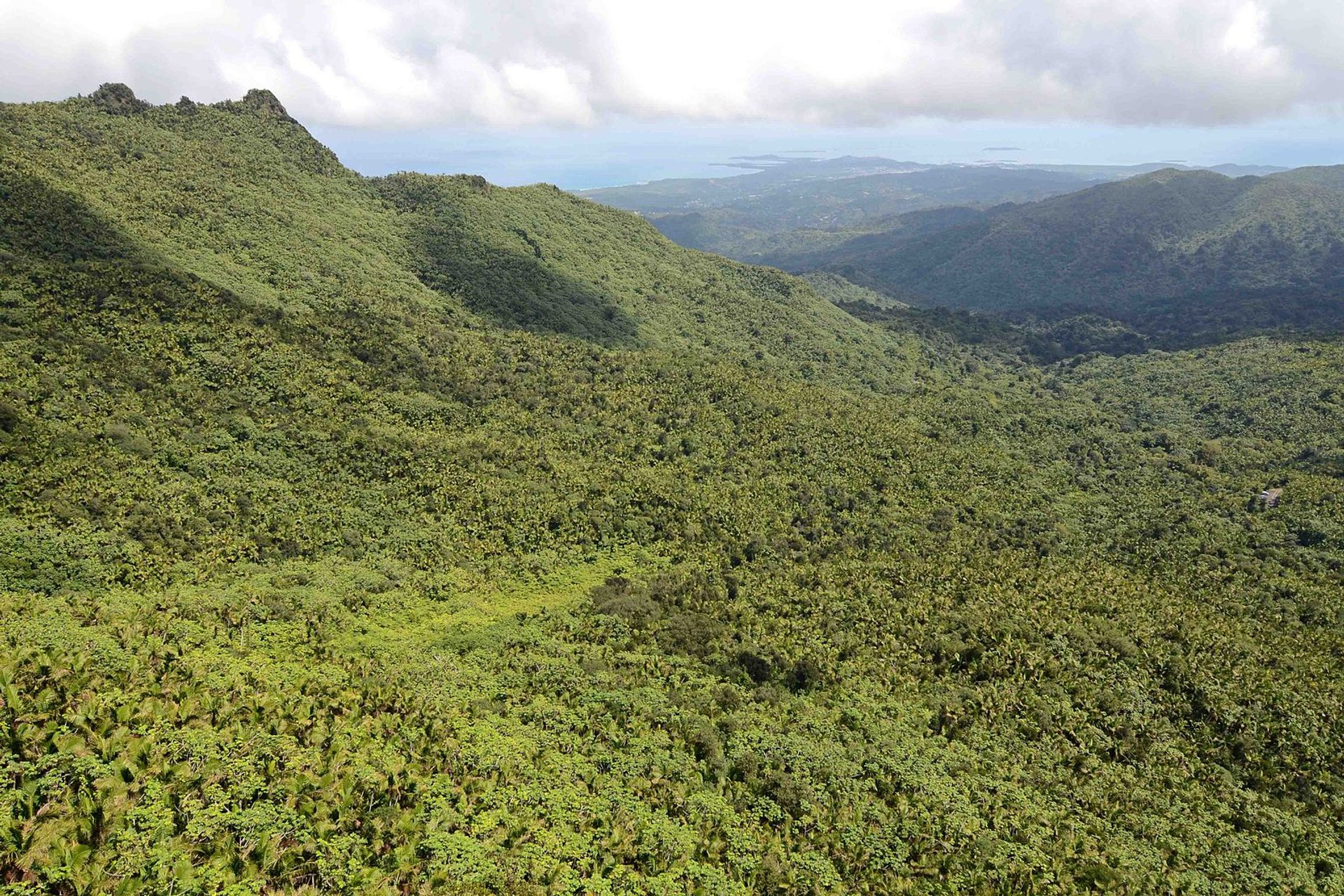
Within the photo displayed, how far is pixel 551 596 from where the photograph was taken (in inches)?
1853

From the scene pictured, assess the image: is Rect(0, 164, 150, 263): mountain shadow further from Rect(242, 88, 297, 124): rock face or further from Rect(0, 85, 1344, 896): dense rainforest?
Rect(242, 88, 297, 124): rock face

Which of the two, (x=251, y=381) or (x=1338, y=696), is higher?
(x=251, y=381)

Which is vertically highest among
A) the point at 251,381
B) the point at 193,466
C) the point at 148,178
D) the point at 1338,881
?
the point at 148,178

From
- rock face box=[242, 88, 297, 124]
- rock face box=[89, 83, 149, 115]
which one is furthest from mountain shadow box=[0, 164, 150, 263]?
rock face box=[242, 88, 297, 124]

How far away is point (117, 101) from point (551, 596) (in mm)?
101248

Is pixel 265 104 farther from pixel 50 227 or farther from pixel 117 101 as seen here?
pixel 50 227

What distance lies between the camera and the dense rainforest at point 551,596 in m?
22.6

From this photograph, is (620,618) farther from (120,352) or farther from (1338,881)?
(120,352)

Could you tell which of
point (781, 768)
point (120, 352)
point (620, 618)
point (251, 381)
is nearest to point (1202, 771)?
point (781, 768)

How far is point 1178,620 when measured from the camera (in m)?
48.0

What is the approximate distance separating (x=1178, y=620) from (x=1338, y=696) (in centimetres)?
889

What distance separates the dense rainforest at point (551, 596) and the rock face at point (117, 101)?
0.42m

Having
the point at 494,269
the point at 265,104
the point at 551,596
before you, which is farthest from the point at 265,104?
the point at 551,596

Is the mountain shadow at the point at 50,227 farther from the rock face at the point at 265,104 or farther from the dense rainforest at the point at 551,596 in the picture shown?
the rock face at the point at 265,104
